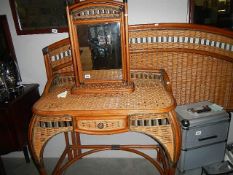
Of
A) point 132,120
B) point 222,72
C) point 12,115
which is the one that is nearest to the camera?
point 132,120

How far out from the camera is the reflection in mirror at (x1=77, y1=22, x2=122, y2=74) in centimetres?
144

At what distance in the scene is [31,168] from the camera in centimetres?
229

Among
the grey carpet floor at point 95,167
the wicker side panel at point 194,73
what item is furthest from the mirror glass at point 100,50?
the grey carpet floor at point 95,167

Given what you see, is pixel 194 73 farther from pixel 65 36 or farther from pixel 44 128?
pixel 44 128

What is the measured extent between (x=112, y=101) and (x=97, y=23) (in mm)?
527

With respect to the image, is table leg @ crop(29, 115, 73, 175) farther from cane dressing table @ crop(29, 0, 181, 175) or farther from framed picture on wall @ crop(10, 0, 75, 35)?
framed picture on wall @ crop(10, 0, 75, 35)

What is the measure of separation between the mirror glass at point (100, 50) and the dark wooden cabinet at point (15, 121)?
69 centimetres

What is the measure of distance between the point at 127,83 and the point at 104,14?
1.62 feet

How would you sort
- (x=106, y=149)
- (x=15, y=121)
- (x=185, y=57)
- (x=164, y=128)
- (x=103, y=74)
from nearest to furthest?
(x=164, y=128)
(x=103, y=74)
(x=15, y=121)
(x=185, y=57)
(x=106, y=149)

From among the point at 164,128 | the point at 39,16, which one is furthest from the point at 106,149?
the point at 39,16

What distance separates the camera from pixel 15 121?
177 cm

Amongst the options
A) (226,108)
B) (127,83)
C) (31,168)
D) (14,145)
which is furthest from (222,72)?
(31,168)

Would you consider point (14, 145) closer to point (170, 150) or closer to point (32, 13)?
point (32, 13)

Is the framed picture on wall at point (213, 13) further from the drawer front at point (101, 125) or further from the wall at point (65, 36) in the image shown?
the drawer front at point (101, 125)
